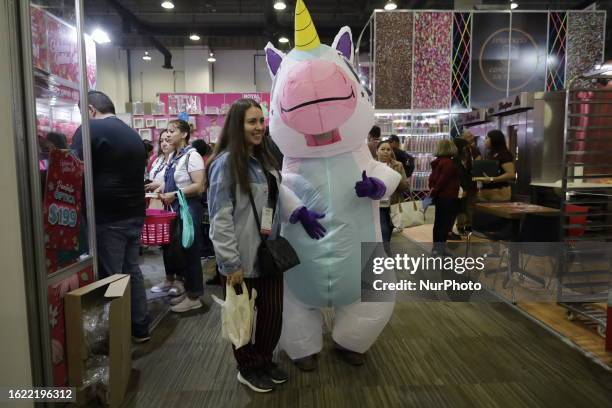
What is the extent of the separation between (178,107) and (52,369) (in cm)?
759

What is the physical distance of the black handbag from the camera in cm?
212

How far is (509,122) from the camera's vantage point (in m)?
7.51

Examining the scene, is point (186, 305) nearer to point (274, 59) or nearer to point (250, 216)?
point (250, 216)

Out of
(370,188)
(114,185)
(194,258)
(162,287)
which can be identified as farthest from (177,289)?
(370,188)

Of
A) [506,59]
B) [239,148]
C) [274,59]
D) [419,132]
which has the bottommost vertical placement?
[239,148]

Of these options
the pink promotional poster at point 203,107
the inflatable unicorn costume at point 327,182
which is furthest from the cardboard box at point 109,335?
the pink promotional poster at point 203,107

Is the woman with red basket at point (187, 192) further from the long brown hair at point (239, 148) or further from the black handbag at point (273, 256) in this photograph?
the black handbag at point (273, 256)

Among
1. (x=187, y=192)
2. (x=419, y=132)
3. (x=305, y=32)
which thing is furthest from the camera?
(x=419, y=132)

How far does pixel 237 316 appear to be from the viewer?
210 cm

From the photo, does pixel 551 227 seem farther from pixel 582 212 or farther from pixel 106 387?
pixel 106 387

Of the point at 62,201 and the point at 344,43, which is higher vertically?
the point at 344,43

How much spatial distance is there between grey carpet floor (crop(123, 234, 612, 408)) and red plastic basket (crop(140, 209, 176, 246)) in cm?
63

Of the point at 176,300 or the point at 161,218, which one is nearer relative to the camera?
the point at 161,218

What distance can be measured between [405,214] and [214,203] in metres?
1.94
